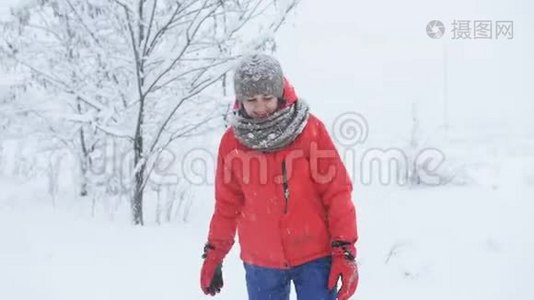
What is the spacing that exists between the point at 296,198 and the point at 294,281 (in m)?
0.36

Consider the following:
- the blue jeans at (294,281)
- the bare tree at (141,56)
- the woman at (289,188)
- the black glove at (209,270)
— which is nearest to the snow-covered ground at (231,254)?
the bare tree at (141,56)

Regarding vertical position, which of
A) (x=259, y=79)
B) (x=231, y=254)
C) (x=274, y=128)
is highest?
(x=259, y=79)

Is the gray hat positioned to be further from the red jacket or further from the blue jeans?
the blue jeans

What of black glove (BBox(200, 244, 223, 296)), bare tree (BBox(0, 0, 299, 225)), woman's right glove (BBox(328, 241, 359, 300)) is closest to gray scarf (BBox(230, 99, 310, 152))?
woman's right glove (BBox(328, 241, 359, 300))

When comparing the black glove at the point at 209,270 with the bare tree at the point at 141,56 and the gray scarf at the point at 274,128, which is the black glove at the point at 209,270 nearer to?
the gray scarf at the point at 274,128

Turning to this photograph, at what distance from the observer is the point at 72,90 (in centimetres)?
484

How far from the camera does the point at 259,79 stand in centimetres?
209

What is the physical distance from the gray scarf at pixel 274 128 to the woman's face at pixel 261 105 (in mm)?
40

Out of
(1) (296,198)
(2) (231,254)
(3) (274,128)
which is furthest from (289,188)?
(2) (231,254)

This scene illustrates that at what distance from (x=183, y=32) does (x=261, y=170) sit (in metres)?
3.12

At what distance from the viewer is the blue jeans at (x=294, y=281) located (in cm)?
218

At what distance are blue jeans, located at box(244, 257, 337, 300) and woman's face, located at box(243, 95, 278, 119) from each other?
601mm

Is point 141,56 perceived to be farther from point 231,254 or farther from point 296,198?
point 296,198

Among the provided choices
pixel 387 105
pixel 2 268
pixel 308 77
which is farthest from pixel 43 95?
pixel 387 105
